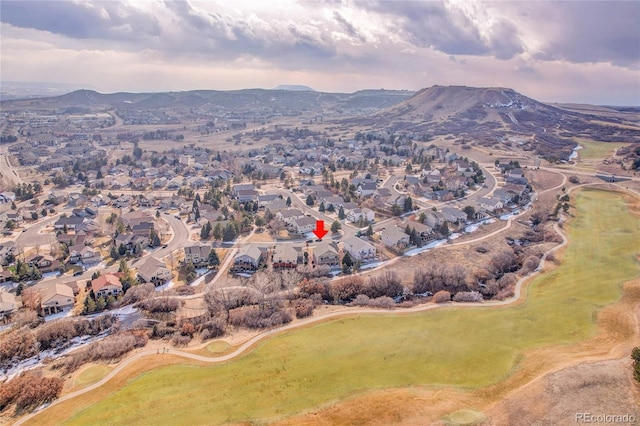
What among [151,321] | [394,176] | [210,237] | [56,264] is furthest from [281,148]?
[151,321]

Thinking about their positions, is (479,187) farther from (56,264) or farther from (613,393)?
(56,264)

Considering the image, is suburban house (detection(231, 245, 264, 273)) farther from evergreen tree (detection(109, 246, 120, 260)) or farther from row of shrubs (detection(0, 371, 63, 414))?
row of shrubs (detection(0, 371, 63, 414))

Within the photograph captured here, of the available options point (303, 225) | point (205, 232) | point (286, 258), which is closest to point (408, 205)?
point (303, 225)

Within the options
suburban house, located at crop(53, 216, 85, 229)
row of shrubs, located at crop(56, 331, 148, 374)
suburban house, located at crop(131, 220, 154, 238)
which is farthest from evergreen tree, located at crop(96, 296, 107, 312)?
suburban house, located at crop(53, 216, 85, 229)

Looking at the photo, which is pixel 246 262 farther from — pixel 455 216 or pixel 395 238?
pixel 455 216

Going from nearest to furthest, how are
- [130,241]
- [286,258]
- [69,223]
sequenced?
1. [286,258]
2. [130,241]
3. [69,223]

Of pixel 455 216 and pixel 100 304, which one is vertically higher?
pixel 455 216
